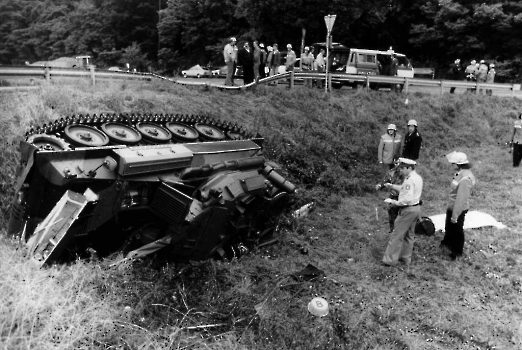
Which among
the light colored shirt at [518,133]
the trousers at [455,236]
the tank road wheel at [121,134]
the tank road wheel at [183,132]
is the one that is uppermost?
the tank road wheel at [121,134]

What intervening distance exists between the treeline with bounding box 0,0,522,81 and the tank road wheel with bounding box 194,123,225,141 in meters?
23.1

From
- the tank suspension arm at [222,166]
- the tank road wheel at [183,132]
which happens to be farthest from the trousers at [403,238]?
the tank road wheel at [183,132]

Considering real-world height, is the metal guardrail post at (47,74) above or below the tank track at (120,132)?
above

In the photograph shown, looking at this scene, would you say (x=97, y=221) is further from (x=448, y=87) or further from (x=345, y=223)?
(x=448, y=87)

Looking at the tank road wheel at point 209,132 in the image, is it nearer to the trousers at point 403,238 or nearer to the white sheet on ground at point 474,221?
the trousers at point 403,238

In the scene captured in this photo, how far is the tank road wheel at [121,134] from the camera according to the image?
665 centimetres

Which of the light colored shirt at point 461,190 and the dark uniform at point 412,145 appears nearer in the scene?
the light colored shirt at point 461,190

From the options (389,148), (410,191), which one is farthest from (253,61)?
(410,191)

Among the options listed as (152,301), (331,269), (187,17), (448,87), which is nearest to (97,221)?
(152,301)

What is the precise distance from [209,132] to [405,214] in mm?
3389

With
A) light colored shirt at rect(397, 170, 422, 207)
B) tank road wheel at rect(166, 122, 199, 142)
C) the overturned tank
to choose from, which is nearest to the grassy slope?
the overturned tank

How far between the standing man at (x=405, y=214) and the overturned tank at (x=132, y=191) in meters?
2.14

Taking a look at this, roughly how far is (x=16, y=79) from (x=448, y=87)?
1572cm

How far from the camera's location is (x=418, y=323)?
6.36 metres
